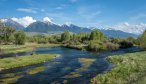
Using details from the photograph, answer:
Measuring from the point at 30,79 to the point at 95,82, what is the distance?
56.0 ft

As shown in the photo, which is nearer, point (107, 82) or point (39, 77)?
point (107, 82)

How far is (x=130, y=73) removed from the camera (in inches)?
2445

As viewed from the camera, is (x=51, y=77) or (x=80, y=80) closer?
(x=80, y=80)

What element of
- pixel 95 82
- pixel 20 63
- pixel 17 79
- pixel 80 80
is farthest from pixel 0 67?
pixel 95 82

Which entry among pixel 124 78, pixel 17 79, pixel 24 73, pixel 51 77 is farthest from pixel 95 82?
pixel 24 73

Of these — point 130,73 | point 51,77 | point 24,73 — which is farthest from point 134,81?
point 24,73

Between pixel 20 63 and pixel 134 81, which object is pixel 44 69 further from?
pixel 134 81

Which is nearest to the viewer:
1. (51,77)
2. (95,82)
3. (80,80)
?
(95,82)

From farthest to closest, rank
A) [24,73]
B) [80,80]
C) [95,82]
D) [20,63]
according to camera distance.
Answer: [20,63] → [24,73] → [80,80] → [95,82]

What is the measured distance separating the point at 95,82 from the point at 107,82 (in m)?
2.99

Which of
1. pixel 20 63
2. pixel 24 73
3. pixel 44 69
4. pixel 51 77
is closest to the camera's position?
pixel 51 77

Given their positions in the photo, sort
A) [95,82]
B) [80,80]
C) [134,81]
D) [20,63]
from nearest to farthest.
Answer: [134,81]
[95,82]
[80,80]
[20,63]

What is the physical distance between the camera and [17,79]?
64.2 m

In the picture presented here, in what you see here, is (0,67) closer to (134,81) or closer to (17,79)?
(17,79)
